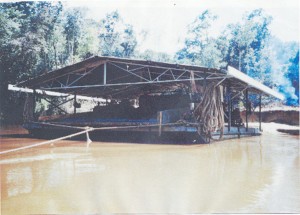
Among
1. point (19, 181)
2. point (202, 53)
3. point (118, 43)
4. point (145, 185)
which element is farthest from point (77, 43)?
point (202, 53)

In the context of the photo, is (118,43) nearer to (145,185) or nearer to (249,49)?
(249,49)

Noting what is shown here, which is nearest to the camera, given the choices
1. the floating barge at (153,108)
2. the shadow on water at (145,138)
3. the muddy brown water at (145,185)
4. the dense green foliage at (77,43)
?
the muddy brown water at (145,185)

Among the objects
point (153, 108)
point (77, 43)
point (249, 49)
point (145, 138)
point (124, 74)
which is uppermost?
point (249, 49)

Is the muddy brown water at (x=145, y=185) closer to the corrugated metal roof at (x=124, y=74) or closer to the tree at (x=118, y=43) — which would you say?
the corrugated metal roof at (x=124, y=74)

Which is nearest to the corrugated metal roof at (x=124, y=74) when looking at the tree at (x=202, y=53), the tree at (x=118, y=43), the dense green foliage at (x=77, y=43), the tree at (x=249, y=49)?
the dense green foliage at (x=77, y=43)

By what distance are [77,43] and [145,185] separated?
7.47 m

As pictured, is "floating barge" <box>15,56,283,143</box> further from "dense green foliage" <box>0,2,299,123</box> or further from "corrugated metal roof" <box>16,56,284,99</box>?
"dense green foliage" <box>0,2,299,123</box>

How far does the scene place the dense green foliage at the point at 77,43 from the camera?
5.79 metres

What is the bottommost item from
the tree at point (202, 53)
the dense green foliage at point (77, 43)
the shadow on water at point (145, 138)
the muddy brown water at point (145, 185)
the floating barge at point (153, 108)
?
the muddy brown water at point (145, 185)

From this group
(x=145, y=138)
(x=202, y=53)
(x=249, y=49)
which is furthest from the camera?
(x=202, y=53)

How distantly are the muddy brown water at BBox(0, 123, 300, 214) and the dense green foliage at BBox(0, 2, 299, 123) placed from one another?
9.22 feet

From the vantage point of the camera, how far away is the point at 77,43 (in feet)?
30.8

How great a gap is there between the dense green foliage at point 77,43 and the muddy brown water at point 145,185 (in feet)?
9.22

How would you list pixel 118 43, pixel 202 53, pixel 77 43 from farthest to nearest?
1. pixel 202 53
2. pixel 118 43
3. pixel 77 43
